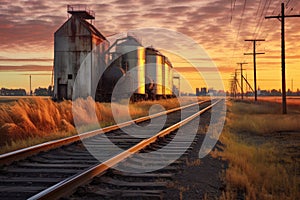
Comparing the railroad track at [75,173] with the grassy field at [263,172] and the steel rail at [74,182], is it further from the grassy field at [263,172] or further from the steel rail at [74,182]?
the grassy field at [263,172]

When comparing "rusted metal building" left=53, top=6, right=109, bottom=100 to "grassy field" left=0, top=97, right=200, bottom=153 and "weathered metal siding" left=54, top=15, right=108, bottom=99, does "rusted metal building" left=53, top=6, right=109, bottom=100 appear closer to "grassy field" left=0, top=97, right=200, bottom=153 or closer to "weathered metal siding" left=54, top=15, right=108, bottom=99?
"weathered metal siding" left=54, top=15, right=108, bottom=99

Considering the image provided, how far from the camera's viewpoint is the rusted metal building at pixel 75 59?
31.6 metres

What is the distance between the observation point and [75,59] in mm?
31953

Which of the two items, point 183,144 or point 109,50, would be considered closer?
point 183,144

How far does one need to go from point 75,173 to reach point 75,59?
86.5 feet

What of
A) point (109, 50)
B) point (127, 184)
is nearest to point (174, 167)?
point (127, 184)

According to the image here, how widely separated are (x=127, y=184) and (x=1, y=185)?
1887mm

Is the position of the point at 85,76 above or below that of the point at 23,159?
above

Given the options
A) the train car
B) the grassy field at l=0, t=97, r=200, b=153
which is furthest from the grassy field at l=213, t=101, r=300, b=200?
the train car

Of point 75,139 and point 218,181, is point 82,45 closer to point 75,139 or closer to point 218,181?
point 75,139

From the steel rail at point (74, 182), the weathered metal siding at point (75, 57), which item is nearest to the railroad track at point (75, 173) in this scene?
the steel rail at point (74, 182)

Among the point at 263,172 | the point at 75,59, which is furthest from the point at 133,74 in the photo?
the point at 263,172

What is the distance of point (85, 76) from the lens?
104 ft

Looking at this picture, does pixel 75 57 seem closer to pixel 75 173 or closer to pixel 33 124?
pixel 33 124
